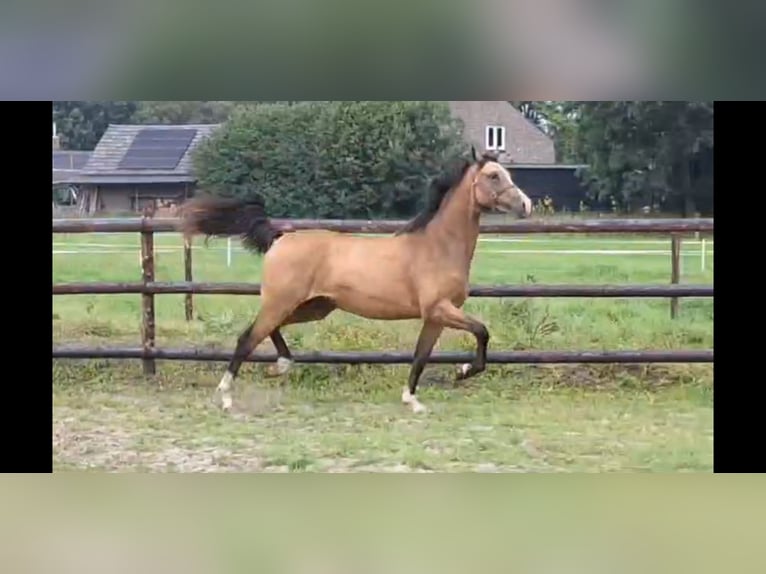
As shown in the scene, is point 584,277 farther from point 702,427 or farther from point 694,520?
point 694,520

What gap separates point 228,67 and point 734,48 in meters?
1.87

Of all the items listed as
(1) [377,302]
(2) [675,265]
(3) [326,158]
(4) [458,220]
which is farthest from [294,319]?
(2) [675,265]

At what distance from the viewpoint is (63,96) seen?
498 centimetres

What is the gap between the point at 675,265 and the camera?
5293 millimetres

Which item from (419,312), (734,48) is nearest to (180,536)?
(419,312)

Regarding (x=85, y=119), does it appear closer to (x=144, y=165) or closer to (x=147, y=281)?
(x=144, y=165)

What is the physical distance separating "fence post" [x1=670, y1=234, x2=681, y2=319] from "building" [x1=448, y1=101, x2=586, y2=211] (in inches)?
19.9

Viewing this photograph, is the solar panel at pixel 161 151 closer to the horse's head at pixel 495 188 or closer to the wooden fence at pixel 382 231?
the wooden fence at pixel 382 231

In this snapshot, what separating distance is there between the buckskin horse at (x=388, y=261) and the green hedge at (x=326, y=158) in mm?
75

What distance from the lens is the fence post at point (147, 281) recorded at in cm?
532

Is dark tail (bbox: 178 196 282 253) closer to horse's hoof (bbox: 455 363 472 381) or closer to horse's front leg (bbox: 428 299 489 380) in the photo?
horse's front leg (bbox: 428 299 489 380)

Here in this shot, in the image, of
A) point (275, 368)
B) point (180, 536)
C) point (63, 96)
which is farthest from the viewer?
point (275, 368)

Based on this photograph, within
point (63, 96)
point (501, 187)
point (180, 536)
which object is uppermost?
point (63, 96)

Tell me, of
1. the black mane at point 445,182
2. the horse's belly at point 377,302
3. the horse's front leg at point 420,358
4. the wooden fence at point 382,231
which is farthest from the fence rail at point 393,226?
the horse's front leg at point 420,358
